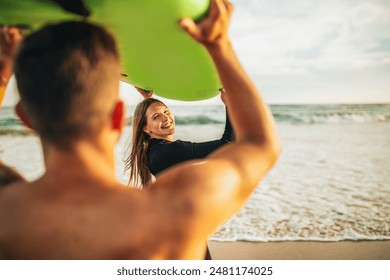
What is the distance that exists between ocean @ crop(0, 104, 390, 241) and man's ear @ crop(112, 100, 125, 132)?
2.49m

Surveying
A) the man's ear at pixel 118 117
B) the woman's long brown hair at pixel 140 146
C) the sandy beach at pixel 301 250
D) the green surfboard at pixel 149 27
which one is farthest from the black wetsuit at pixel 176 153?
the man's ear at pixel 118 117

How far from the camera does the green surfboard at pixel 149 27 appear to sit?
35.9 inches

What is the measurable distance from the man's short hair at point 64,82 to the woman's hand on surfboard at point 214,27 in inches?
6.8

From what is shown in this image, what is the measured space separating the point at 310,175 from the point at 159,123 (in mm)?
3421

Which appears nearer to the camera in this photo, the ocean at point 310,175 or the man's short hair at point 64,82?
the man's short hair at point 64,82

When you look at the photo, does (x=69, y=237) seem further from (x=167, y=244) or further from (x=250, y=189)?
(x=250, y=189)

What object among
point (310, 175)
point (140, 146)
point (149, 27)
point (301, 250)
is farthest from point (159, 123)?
point (310, 175)

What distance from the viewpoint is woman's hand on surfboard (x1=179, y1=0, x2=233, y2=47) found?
613mm

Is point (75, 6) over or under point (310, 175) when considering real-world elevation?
over

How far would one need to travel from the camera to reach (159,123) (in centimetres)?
218

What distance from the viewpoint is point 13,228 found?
25.4 inches

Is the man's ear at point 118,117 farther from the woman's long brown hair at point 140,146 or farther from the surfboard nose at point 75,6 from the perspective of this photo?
the woman's long brown hair at point 140,146

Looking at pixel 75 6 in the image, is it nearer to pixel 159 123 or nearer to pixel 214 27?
pixel 214 27
